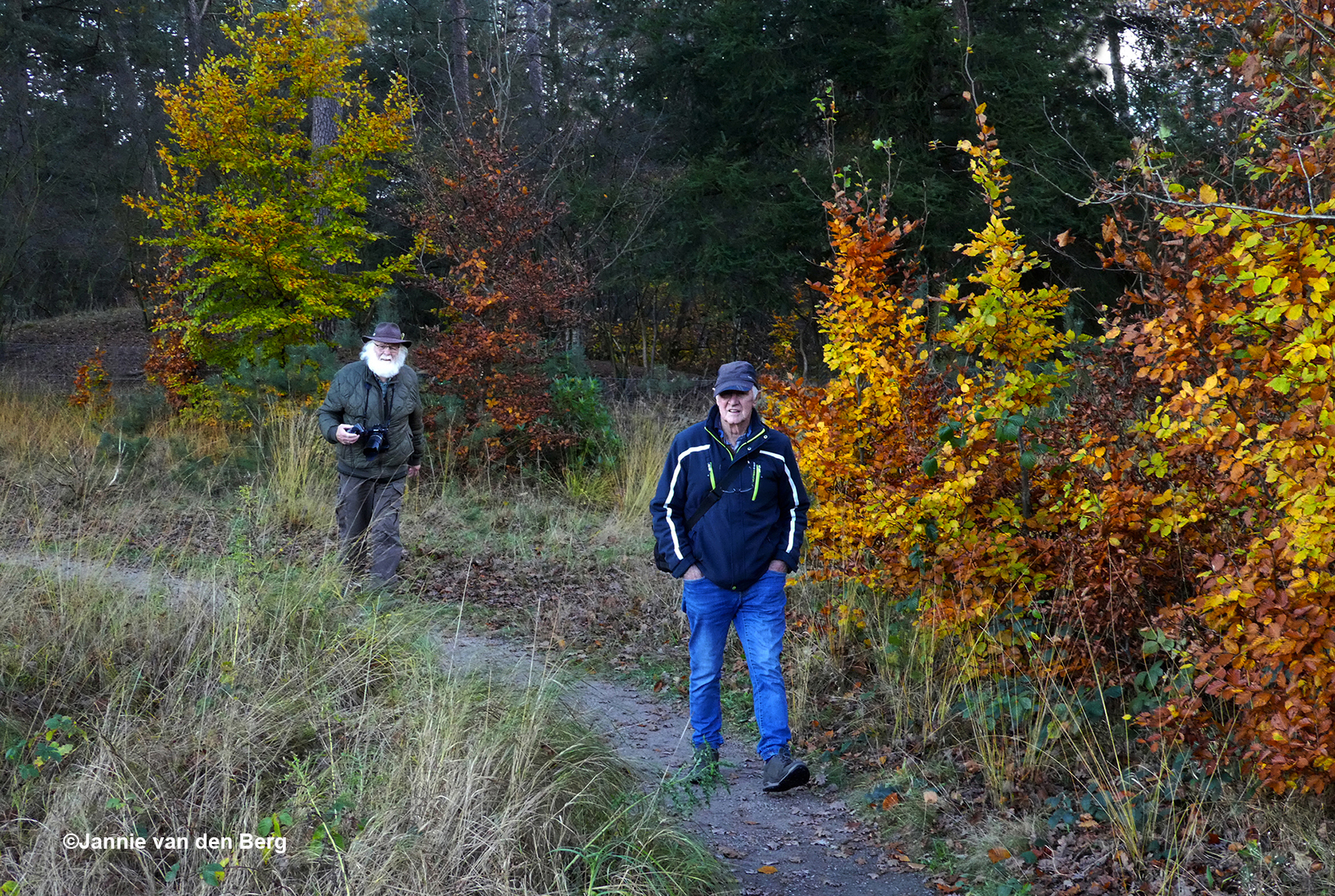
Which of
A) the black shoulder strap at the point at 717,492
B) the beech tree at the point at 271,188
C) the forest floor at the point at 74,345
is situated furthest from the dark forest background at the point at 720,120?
the black shoulder strap at the point at 717,492

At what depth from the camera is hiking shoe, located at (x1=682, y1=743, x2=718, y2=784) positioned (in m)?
4.19

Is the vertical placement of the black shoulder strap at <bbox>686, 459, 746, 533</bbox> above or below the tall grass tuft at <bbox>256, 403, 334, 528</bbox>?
above

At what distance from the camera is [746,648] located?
4633mm

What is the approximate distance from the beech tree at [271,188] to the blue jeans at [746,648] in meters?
11.2

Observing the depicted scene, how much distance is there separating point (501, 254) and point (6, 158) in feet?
48.3

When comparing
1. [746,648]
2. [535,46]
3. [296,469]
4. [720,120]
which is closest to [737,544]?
[746,648]

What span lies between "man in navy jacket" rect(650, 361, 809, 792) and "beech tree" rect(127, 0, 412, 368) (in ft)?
36.5

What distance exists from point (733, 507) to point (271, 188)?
494 inches

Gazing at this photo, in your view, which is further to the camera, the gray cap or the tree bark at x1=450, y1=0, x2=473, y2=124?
the tree bark at x1=450, y1=0, x2=473, y2=124

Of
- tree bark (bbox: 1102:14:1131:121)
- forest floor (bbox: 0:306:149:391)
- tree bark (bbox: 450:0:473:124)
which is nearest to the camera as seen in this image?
tree bark (bbox: 1102:14:1131:121)

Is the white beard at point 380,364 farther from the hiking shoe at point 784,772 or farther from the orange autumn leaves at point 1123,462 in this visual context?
the hiking shoe at point 784,772

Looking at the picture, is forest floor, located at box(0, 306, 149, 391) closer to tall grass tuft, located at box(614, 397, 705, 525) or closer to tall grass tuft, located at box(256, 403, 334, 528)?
tall grass tuft, located at box(256, 403, 334, 528)
